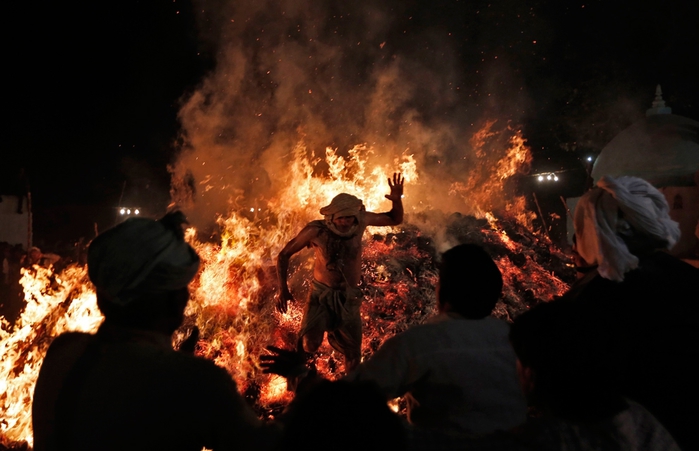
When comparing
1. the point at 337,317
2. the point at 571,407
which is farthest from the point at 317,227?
the point at 571,407

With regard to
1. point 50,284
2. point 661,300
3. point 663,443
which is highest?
point 50,284

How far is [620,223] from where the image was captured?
2.50m

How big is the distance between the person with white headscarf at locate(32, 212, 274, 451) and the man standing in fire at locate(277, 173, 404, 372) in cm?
355

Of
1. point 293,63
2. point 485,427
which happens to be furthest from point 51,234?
point 485,427

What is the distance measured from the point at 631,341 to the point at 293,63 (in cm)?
1068

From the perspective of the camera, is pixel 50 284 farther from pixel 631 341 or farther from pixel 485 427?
pixel 631 341

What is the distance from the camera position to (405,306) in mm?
7410

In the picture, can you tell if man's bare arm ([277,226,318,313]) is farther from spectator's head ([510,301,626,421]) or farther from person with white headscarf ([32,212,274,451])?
spectator's head ([510,301,626,421])

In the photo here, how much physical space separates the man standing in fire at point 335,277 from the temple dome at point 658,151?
317cm

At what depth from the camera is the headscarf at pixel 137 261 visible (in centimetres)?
147

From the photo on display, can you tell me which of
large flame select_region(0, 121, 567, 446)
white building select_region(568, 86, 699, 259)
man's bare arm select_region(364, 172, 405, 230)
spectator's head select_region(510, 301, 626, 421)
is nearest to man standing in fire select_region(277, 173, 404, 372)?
man's bare arm select_region(364, 172, 405, 230)

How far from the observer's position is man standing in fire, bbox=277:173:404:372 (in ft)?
16.8

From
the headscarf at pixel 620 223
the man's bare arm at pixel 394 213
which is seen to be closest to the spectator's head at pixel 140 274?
the headscarf at pixel 620 223

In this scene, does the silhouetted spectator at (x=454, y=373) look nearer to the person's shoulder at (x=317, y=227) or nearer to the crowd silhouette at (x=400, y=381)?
the crowd silhouette at (x=400, y=381)
